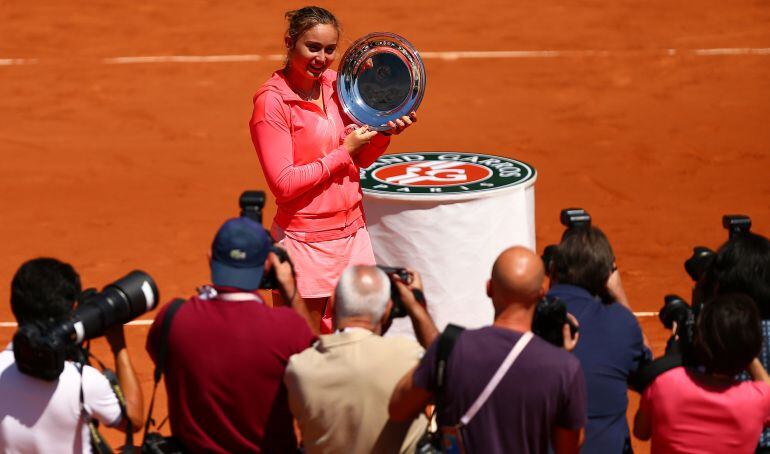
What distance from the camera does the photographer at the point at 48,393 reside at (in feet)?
15.5

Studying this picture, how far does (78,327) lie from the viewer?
477 cm

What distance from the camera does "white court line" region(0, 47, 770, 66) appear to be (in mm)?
16625

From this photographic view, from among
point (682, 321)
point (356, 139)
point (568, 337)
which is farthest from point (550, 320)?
point (356, 139)

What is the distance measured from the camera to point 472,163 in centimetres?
810

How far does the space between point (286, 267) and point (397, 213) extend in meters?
2.01

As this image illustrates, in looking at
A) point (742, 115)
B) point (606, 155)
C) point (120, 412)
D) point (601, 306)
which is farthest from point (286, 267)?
point (742, 115)

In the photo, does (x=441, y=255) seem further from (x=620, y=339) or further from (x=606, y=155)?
(x=606, y=155)

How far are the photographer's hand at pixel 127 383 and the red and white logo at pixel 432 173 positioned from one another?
2.81m

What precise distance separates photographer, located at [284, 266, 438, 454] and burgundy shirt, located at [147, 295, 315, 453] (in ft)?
0.33

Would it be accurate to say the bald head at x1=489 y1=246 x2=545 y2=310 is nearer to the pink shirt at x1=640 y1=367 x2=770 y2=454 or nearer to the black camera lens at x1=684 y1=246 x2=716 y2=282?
the pink shirt at x1=640 y1=367 x2=770 y2=454

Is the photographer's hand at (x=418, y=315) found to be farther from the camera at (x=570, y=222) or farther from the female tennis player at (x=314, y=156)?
the female tennis player at (x=314, y=156)

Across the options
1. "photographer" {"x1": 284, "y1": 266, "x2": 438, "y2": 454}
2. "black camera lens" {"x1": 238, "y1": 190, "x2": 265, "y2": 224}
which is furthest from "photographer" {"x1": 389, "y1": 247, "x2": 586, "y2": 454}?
"black camera lens" {"x1": 238, "y1": 190, "x2": 265, "y2": 224}

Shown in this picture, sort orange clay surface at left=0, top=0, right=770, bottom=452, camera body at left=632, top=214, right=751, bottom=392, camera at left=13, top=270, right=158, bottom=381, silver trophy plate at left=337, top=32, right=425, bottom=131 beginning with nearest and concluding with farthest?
camera at left=13, top=270, right=158, bottom=381 → camera body at left=632, top=214, right=751, bottom=392 → silver trophy plate at left=337, top=32, right=425, bottom=131 → orange clay surface at left=0, top=0, right=770, bottom=452

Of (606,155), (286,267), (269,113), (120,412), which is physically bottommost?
(606,155)
